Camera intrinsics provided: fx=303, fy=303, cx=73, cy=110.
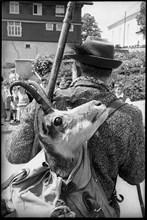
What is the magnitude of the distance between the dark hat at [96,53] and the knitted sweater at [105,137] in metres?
0.11

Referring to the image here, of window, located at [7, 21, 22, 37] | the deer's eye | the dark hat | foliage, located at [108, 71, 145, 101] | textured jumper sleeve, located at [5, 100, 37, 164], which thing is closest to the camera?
the deer's eye

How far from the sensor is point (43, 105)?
1.54 metres

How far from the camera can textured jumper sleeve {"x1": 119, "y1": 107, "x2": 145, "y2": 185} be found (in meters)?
1.79

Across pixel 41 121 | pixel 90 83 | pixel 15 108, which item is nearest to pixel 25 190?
pixel 41 121

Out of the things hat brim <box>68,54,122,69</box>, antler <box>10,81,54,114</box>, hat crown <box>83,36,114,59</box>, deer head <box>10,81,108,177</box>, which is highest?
hat crown <box>83,36,114,59</box>

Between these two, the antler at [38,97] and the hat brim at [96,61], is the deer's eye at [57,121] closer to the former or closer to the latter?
the antler at [38,97]

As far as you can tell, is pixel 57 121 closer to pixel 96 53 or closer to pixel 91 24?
pixel 96 53

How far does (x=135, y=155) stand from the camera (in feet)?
6.00

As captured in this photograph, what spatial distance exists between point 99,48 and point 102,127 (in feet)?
1.60

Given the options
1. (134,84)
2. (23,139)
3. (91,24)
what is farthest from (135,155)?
(134,84)

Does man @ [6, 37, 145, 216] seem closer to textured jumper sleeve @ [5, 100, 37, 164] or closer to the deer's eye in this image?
textured jumper sleeve @ [5, 100, 37, 164]

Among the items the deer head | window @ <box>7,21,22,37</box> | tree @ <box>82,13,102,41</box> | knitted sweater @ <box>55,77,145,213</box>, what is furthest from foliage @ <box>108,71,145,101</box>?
the deer head

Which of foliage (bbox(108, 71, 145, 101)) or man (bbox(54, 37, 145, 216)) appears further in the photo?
foliage (bbox(108, 71, 145, 101))

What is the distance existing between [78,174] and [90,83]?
531mm
